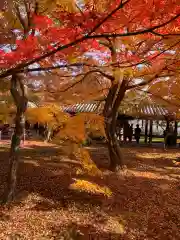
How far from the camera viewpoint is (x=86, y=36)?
13.5 ft

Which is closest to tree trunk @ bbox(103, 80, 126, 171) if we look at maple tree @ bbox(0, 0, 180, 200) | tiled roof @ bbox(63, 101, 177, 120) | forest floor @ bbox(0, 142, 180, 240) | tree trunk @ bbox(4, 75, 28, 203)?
maple tree @ bbox(0, 0, 180, 200)

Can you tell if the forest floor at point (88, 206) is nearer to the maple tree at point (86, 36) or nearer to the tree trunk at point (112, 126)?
the tree trunk at point (112, 126)

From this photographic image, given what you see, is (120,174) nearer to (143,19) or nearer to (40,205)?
(40,205)

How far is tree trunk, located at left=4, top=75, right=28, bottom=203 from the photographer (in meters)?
7.79

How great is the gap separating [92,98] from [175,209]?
16.8 ft

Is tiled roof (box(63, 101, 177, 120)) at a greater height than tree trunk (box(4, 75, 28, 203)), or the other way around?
tiled roof (box(63, 101, 177, 120))

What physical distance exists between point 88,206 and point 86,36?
5.40 m

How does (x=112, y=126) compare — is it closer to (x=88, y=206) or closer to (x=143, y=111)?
(x=88, y=206)

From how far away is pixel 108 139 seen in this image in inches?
457

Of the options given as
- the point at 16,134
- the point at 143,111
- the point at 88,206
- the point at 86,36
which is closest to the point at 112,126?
the point at 88,206

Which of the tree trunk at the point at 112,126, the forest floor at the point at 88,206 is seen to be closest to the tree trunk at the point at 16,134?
the forest floor at the point at 88,206

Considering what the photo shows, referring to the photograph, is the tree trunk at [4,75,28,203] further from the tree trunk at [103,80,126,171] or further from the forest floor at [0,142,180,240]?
the tree trunk at [103,80,126,171]

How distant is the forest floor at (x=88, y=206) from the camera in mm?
7039

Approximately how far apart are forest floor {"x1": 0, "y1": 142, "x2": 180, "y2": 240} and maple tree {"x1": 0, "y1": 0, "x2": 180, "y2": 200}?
93cm
